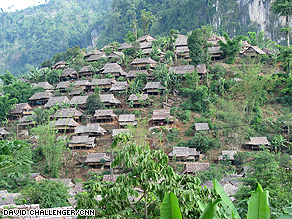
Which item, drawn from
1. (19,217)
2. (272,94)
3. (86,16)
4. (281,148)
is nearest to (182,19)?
(272,94)

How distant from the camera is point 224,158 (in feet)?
77.5

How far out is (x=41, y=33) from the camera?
92.9 metres

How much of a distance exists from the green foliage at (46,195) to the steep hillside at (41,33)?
71.9m

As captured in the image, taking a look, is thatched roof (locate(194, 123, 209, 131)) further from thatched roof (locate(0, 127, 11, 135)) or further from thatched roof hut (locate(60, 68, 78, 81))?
thatched roof hut (locate(60, 68, 78, 81))

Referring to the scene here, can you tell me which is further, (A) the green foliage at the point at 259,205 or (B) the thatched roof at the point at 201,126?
(B) the thatched roof at the point at 201,126

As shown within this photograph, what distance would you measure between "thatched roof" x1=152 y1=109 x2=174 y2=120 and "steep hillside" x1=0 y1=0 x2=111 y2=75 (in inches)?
2491

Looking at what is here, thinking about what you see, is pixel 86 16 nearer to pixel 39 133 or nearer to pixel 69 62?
pixel 69 62

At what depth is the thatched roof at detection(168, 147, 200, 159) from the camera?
78.9 feet

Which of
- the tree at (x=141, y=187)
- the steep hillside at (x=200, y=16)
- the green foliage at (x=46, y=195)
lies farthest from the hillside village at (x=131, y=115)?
the steep hillside at (x=200, y=16)

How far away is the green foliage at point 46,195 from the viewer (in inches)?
582

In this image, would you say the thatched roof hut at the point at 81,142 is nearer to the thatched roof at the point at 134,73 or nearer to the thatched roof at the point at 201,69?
the thatched roof at the point at 134,73

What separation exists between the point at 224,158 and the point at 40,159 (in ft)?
54.2

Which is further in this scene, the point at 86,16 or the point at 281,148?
the point at 86,16

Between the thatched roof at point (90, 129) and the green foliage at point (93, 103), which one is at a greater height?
the green foliage at point (93, 103)
